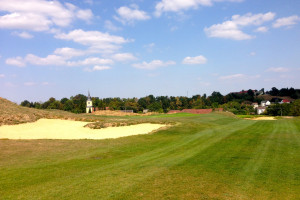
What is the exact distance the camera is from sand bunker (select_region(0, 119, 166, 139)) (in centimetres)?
2633

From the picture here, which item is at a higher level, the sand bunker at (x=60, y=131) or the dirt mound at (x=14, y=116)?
the dirt mound at (x=14, y=116)

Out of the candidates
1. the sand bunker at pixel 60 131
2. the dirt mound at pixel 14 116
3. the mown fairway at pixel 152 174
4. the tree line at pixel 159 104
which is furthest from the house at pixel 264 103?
the mown fairway at pixel 152 174

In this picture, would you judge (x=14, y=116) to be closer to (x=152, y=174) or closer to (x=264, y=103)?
(x=152, y=174)

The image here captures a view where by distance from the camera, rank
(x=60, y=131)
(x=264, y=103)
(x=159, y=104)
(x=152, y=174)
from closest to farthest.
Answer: (x=152, y=174), (x=60, y=131), (x=159, y=104), (x=264, y=103)

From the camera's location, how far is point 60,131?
3003 centimetres

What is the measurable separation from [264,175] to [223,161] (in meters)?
3.04

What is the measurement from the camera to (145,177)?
10.4 m

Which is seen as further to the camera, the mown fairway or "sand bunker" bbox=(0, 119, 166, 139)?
"sand bunker" bbox=(0, 119, 166, 139)

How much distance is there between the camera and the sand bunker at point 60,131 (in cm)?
2633

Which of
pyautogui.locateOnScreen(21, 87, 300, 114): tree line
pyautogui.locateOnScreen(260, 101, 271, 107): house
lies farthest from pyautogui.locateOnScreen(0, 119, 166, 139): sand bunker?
pyautogui.locateOnScreen(260, 101, 271, 107): house

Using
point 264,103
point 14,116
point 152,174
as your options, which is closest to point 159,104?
point 264,103

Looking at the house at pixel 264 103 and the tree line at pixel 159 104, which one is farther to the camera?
the house at pixel 264 103

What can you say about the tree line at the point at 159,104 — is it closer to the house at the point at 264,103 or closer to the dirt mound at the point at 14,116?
the house at the point at 264,103

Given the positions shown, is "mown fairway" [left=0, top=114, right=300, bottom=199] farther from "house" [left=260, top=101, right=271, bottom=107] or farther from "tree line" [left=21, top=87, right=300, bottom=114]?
"house" [left=260, top=101, right=271, bottom=107]
